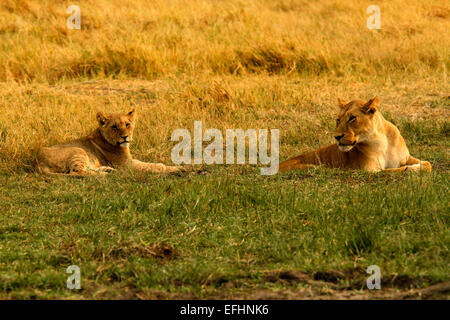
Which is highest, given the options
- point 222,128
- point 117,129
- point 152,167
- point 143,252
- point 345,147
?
point 222,128

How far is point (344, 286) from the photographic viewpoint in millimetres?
4441

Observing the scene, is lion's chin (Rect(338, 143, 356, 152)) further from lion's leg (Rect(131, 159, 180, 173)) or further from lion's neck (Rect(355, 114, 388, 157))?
lion's leg (Rect(131, 159, 180, 173))

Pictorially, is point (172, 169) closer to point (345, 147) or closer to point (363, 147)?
point (345, 147)

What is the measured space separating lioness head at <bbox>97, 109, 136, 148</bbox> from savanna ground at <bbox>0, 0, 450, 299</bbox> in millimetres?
402

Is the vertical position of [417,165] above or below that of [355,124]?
below

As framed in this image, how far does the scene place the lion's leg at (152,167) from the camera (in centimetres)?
789

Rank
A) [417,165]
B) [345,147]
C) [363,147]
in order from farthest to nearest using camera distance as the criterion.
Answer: [363,147] → [417,165] → [345,147]

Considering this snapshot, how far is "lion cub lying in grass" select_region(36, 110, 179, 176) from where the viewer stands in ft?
25.8

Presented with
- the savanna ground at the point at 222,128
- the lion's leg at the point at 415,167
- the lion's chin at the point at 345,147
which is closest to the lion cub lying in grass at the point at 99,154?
the savanna ground at the point at 222,128

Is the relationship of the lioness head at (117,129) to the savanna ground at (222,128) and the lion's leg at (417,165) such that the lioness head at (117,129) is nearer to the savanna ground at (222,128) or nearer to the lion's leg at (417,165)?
the savanna ground at (222,128)

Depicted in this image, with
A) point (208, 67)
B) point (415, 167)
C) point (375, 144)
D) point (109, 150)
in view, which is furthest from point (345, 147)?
point (208, 67)

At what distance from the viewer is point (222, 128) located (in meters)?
9.35

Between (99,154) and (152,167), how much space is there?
686 mm

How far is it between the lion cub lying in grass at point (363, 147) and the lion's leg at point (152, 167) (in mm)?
1149
